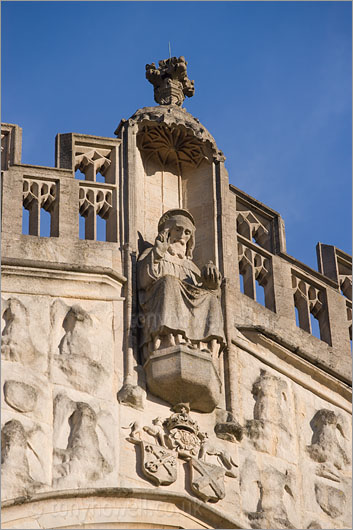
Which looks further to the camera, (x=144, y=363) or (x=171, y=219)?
(x=171, y=219)

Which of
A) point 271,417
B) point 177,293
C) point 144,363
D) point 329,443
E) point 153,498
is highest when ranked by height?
point 177,293

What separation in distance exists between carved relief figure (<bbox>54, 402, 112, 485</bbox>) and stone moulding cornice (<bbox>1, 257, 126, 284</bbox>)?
1465 mm

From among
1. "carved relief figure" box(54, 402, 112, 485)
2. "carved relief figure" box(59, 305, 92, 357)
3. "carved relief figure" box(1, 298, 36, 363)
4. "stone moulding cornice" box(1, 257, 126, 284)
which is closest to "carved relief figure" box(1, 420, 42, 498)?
"carved relief figure" box(54, 402, 112, 485)

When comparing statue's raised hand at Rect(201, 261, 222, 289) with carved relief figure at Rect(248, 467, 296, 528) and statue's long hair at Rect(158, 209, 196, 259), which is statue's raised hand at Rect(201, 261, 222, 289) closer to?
statue's long hair at Rect(158, 209, 196, 259)

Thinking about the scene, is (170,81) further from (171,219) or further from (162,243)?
(162,243)

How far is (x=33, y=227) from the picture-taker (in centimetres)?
1908

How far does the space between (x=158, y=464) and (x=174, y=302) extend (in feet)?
5.42

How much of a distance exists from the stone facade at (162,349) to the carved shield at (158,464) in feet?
0.06

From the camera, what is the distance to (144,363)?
18.3 metres

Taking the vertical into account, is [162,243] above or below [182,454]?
above

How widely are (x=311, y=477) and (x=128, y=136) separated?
395 cm

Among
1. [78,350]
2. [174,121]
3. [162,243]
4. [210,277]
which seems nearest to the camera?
[78,350]

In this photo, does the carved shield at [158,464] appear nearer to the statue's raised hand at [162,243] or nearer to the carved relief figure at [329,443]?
the carved relief figure at [329,443]

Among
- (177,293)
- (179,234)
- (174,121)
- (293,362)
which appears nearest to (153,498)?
(177,293)
